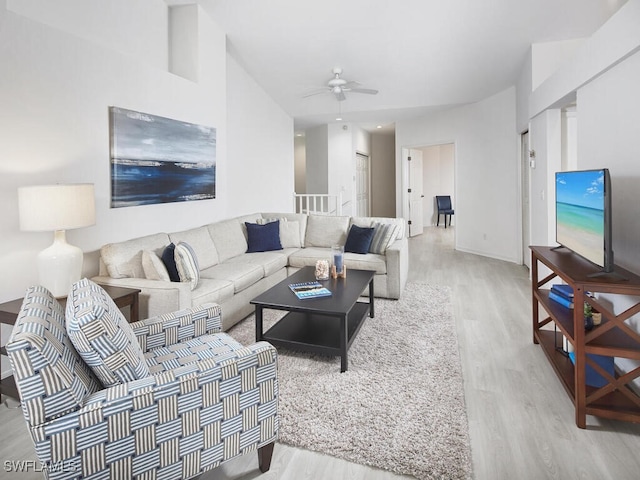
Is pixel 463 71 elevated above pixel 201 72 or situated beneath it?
elevated above

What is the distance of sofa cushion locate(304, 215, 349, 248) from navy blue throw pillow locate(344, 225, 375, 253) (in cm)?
34

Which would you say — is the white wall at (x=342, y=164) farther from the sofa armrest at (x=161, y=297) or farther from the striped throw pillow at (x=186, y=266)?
the sofa armrest at (x=161, y=297)

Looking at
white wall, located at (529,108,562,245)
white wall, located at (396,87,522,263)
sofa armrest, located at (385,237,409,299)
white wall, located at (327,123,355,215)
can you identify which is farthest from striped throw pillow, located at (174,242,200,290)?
white wall, located at (327,123,355,215)

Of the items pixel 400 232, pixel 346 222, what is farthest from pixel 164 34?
pixel 400 232

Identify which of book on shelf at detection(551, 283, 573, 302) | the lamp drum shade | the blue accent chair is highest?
the blue accent chair

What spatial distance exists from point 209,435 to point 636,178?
264 centimetres

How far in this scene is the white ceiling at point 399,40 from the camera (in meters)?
4.04

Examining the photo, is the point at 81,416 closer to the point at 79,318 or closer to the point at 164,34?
the point at 79,318

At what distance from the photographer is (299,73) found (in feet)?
18.7

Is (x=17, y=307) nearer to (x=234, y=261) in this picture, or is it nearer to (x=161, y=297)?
(x=161, y=297)

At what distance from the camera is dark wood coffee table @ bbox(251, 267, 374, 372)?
8.45ft

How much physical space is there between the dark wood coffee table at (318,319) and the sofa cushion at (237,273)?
51 cm

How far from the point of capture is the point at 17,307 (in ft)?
7.50

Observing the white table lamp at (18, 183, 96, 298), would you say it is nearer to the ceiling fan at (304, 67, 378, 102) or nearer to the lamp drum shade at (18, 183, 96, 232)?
the lamp drum shade at (18, 183, 96, 232)
